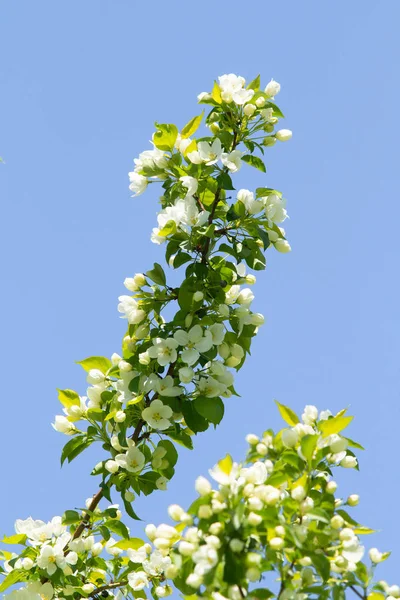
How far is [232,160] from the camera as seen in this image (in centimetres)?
439

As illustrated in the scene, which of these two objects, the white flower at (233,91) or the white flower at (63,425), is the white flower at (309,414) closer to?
the white flower at (63,425)

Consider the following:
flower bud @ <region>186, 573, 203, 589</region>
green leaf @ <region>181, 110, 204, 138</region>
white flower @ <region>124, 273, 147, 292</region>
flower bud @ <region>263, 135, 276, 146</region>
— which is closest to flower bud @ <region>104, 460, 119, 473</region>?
white flower @ <region>124, 273, 147, 292</region>

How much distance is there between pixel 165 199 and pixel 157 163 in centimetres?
20

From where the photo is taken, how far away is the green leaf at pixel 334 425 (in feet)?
10.6

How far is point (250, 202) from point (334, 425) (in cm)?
152

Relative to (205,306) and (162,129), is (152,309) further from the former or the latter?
(162,129)

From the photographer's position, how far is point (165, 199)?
4633 millimetres

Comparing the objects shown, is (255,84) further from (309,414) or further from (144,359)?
(309,414)

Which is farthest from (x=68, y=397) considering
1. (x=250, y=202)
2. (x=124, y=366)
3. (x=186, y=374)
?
(x=250, y=202)

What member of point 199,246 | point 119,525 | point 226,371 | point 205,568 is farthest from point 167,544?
point 199,246

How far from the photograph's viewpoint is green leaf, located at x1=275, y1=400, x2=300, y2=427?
3.49m

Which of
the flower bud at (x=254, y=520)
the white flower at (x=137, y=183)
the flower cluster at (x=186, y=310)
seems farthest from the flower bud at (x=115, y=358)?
the flower bud at (x=254, y=520)

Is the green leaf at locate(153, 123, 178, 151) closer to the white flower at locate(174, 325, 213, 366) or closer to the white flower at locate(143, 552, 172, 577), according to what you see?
the white flower at locate(174, 325, 213, 366)

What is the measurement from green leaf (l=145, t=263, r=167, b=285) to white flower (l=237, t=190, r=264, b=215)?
1.79ft
